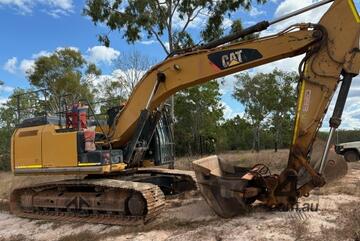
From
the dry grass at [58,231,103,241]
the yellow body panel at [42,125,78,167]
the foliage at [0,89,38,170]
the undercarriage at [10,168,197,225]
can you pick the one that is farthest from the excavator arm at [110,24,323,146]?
the foliage at [0,89,38,170]

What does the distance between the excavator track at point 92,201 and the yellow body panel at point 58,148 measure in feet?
1.79

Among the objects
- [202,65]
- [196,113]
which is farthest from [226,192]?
[196,113]

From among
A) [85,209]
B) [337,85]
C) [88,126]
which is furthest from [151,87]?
[337,85]

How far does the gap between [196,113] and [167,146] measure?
30.3 m

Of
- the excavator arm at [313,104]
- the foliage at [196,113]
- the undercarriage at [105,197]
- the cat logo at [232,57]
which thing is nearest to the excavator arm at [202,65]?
the cat logo at [232,57]

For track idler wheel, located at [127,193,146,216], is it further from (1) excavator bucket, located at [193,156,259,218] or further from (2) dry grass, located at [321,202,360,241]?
(2) dry grass, located at [321,202,360,241]

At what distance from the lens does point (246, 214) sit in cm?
862

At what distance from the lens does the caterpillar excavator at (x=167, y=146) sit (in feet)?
26.9

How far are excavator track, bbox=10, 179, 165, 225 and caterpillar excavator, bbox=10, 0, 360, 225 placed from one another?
2cm

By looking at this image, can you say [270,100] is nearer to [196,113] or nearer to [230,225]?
[196,113]

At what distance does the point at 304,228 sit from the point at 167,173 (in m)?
5.01

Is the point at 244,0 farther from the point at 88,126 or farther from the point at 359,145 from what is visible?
the point at 88,126

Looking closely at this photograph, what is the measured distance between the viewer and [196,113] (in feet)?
138

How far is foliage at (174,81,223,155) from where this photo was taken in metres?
41.2
